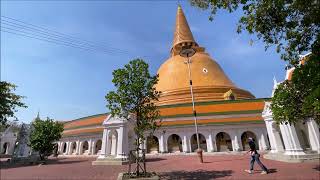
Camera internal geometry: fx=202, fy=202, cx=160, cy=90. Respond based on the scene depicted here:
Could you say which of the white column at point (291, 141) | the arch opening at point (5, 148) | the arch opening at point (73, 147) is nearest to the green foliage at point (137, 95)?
the white column at point (291, 141)

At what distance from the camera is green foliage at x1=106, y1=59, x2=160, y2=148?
1102cm

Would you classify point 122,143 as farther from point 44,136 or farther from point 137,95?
point 44,136

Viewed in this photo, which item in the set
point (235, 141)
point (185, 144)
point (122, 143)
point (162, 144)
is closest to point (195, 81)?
point (185, 144)

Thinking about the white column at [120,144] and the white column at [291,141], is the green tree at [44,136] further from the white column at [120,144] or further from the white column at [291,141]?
the white column at [291,141]

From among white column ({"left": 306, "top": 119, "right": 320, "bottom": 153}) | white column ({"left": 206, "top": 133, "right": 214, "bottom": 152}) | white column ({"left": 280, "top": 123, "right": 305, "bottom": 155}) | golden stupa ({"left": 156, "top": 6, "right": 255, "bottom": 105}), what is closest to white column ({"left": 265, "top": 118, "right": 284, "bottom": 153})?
white column ({"left": 280, "top": 123, "right": 305, "bottom": 155})

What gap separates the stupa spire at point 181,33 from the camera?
46000 mm

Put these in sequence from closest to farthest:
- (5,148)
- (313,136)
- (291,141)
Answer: (291,141), (313,136), (5,148)

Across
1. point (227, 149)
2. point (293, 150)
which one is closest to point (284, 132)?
point (293, 150)

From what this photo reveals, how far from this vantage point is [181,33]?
156 feet

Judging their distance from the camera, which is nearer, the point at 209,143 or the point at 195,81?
the point at 209,143

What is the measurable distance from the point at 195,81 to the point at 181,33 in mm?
15907

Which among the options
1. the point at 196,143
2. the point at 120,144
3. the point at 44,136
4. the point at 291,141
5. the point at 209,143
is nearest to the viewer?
the point at 291,141

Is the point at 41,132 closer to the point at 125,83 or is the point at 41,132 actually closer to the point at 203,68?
the point at 125,83

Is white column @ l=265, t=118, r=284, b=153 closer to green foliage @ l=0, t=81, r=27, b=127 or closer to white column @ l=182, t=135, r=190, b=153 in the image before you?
white column @ l=182, t=135, r=190, b=153
